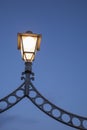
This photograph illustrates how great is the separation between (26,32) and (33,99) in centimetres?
156

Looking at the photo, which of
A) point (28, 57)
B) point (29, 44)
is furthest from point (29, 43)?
point (28, 57)

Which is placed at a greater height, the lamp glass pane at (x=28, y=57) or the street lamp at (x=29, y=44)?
the street lamp at (x=29, y=44)

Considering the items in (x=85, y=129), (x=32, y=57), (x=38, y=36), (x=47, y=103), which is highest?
(x=38, y=36)

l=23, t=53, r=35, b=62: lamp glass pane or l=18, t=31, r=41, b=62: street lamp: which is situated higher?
l=18, t=31, r=41, b=62: street lamp

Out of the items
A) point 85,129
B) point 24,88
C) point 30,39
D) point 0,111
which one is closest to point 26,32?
point 30,39

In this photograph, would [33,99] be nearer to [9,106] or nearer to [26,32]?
[9,106]

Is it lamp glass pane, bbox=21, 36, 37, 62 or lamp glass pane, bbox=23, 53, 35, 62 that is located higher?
lamp glass pane, bbox=21, 36, 37, 62

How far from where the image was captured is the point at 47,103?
780 cm

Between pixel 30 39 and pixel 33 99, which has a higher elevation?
pixel 30 39

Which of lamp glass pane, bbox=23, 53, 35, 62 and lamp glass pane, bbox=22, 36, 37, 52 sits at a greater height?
lamp glass pane, bbox=22, 36, 37, 52

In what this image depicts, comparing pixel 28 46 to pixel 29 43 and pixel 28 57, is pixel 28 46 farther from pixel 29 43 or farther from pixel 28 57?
pixel 28 57

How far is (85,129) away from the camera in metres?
7.70

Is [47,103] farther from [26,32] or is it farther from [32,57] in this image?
[26,32]

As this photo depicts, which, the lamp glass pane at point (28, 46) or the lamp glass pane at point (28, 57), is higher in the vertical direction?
the lamp glass pane at point (28, 46)
